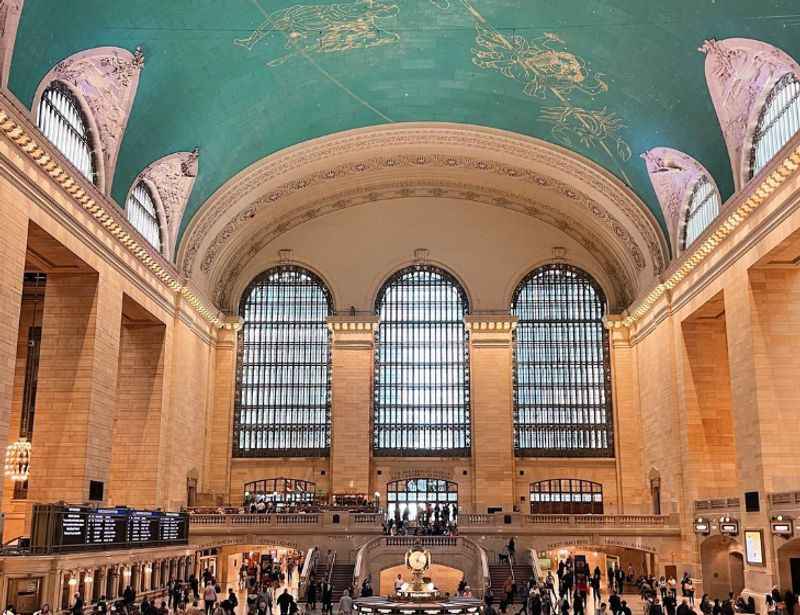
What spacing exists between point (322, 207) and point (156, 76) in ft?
48.6

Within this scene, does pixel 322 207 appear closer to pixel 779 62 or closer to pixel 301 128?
pixel 301 128

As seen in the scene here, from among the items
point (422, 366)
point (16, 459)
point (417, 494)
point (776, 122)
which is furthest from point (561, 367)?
point (16, 459)

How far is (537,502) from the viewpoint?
3772 centimetres

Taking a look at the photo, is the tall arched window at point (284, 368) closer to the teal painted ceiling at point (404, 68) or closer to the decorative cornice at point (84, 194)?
the decorative cornice at point (84, 194)

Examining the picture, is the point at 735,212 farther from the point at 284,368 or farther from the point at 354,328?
the point at 284,368

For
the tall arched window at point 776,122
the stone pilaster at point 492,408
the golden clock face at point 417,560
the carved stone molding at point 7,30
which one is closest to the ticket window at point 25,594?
the golden clock face at point 417,560

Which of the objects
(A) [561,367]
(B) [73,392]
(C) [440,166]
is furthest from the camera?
(A) [561,367]

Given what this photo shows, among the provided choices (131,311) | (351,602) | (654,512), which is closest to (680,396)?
(654,512)

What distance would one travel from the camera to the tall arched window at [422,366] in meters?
38.5

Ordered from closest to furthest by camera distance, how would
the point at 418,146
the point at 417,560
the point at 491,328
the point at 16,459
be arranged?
the point at 417,560 → the point at 16,459 → the point at 418,146 → the point at 491,328

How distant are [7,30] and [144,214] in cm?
1141

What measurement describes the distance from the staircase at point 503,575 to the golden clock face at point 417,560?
31.7 feet

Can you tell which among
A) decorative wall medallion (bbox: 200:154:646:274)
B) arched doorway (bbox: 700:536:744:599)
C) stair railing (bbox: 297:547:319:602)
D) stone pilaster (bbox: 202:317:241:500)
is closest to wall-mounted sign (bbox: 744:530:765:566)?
arched doorway (bbox: 700:536:744:599)

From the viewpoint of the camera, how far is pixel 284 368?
129 ft
